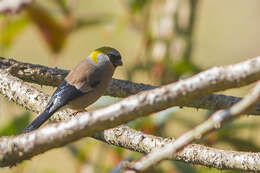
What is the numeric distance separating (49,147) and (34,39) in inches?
228

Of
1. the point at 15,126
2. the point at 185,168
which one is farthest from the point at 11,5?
the point at 185,168

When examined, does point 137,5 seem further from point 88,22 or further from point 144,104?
point 144,104

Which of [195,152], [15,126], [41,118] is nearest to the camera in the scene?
[195,152]

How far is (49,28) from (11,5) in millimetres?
932

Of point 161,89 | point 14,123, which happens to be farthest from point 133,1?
point 161,89

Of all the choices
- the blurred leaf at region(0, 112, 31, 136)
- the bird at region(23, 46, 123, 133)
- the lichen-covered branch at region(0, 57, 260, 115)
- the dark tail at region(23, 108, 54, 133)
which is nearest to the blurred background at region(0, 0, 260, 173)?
the blurred leaf at region(0, 112, 31, 136)

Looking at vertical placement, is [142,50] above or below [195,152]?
above

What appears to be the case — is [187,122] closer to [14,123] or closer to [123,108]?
[14,123]

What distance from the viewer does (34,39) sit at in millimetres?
7082

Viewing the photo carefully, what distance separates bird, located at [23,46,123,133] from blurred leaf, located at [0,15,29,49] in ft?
2.38

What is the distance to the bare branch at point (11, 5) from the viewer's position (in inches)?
117

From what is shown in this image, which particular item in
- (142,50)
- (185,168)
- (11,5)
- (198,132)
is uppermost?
(142,50)

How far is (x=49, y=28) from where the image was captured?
396 cm

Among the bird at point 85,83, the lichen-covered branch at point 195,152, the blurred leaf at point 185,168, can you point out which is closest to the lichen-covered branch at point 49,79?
the bird at point 85,83
